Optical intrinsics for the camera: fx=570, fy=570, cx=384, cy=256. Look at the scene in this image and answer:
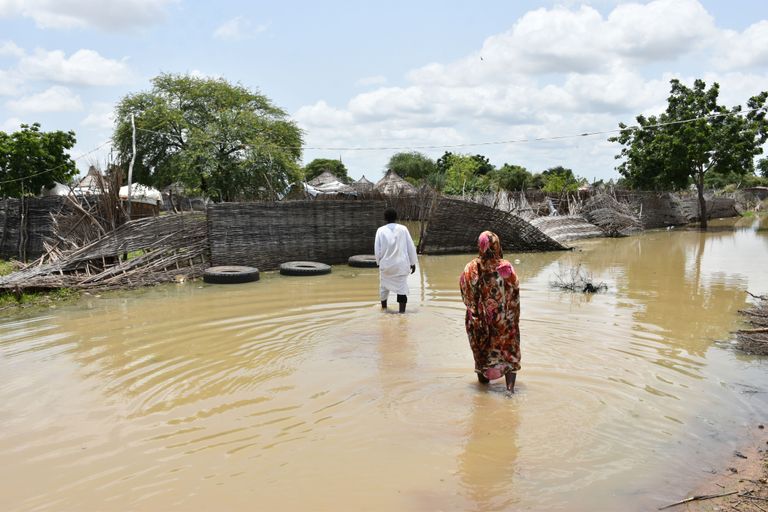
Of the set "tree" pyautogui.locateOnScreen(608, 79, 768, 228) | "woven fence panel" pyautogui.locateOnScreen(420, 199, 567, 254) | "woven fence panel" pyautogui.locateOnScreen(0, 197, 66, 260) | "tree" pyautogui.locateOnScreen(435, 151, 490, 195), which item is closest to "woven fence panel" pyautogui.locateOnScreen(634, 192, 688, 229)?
"tree" pyautogui.locateOnScreen(608, 79, 768, 228)

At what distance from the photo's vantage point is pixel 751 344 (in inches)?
232

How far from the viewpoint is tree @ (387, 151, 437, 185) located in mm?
53500

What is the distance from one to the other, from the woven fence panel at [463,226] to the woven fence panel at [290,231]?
1864 mm

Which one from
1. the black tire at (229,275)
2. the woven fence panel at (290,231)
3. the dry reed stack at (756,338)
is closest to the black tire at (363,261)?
the woven fence panel at (290,231)

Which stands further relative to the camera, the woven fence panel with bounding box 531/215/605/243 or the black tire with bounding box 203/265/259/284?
the woven fence panel with bounding box 531/215/605/243

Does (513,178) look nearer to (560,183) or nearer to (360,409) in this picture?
(560,183)

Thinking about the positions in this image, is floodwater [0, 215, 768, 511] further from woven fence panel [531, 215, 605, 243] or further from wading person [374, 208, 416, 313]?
woven fence panel [531, 215, 605, 243]

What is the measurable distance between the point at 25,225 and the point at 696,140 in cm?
2309

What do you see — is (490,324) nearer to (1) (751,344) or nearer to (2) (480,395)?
(2) (480,395)

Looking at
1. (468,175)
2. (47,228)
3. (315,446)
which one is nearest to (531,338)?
(315,446)

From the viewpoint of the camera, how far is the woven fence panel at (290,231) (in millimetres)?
11719

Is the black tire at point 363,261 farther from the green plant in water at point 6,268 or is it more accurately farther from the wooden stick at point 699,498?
the wooden stick at point 699,498

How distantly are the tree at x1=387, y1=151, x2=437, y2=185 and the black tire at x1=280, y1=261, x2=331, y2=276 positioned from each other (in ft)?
134

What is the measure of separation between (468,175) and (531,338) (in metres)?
36.3
